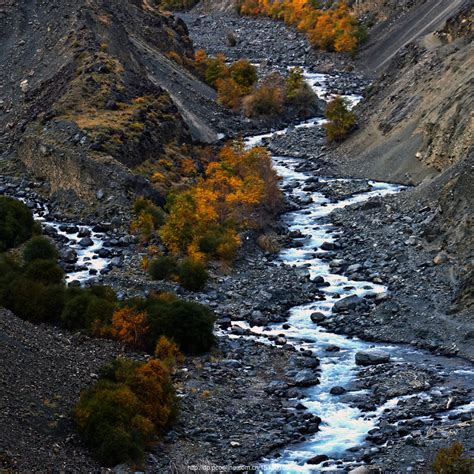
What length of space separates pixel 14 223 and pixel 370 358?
2248 centimetres

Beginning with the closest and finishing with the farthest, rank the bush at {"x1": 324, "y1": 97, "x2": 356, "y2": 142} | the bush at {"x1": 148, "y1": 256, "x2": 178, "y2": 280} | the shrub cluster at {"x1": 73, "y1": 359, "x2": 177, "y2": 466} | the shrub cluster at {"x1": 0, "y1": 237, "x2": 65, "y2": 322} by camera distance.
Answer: the shrub cluster at {"x1": 73, "y1": 359, "x2": 177, "y2": 466}
the shrub cluster at {"x1": 0, "y1": 237, "x2": 65, "y2": 322}
the bush at {"x1": 148, "y1": 256, "x2": 178, "y2": 280}
the bush at {"x1": 324, "y1": 97, "x2": 356, "y2": 142}

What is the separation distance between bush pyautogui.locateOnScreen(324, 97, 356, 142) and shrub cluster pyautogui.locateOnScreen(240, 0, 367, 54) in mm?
30887

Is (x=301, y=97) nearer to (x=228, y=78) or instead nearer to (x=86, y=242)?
(x=228, y=78)

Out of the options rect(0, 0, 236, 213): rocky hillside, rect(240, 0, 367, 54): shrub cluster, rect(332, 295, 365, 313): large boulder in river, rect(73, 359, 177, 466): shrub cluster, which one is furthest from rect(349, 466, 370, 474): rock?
rect(240, 0, 367, 54): shrub cluster

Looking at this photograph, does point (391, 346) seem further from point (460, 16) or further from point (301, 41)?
point (301, 41)

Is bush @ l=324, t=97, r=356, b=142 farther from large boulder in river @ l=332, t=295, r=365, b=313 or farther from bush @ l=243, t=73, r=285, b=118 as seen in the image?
large boulder in river @ l=332, t=295, r=365, b=313

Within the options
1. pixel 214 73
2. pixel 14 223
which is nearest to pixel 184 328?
pixel 14 223

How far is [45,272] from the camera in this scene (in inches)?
1740

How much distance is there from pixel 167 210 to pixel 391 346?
20703mm

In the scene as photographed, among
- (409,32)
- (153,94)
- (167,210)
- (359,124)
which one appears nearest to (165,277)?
(167,210)

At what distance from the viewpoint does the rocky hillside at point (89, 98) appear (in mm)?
59781

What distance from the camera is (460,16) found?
72438 millimetres

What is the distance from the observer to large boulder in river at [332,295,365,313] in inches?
1725

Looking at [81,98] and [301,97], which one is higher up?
[81,98]
